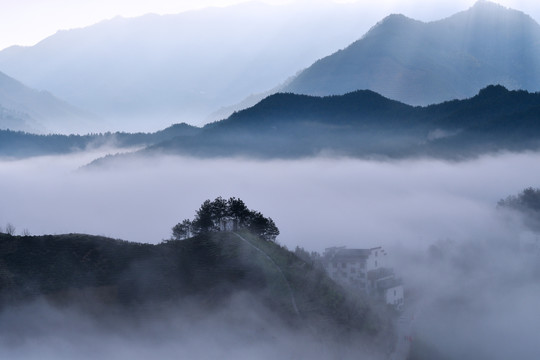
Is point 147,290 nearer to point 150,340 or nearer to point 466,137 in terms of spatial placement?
point 150,340

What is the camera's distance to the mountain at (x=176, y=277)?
140 feet

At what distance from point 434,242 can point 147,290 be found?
167 ft

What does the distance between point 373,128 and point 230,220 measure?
12654 centimetres

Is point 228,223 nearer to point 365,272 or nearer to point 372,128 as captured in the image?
point 365,272

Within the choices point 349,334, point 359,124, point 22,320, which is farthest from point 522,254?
point 359,124

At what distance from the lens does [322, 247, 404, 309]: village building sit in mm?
65250

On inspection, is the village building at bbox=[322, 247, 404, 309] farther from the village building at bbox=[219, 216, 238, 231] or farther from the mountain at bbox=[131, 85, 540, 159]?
the mountain at bbox=[131, 85, 540, 159]

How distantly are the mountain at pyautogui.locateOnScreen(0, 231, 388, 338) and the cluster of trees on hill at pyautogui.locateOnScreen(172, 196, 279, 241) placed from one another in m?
7.02

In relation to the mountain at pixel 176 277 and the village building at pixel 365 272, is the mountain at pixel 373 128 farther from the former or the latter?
the mountain at pixel 176 277

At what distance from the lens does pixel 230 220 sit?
2277 inches

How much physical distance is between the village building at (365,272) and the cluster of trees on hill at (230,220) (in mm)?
11649

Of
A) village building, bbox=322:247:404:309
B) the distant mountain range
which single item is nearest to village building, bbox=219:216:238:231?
village building, bbox=322:247:404:309

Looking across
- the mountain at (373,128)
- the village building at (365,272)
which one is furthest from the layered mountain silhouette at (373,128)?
the village building at (365,272)

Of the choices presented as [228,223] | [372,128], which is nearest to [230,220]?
[228,223]
